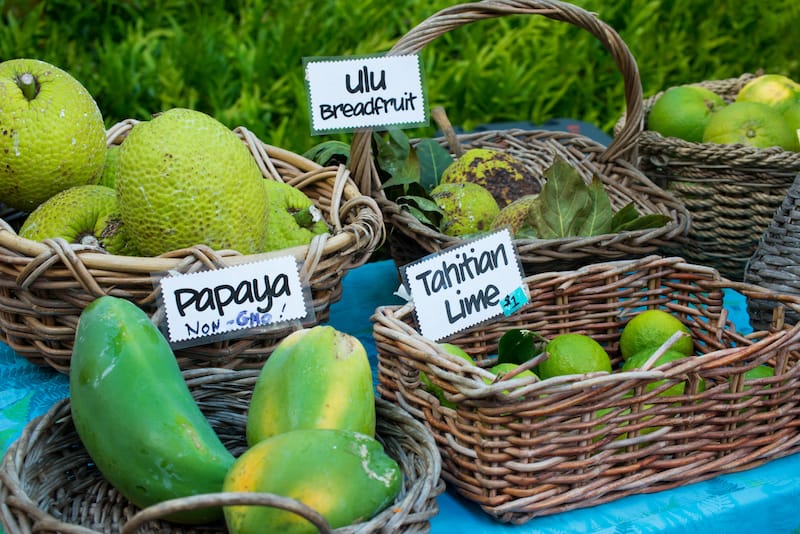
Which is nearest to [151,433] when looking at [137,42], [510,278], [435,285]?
[435,285]

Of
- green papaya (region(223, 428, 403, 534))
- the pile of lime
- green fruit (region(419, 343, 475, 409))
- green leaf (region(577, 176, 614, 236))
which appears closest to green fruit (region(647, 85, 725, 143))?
the pile of lime

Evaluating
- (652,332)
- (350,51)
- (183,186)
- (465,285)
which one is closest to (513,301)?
(465,285)

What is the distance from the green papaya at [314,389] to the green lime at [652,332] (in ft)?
1.46

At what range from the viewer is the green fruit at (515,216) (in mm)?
1354

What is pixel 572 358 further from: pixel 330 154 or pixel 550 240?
pixel 330 154

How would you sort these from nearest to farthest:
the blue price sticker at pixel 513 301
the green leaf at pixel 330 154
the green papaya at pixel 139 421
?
1. the green papaya at pixel 139 421
2. the blue price sticker at pixel 513 301
3. the green leaf at pixel 330 154

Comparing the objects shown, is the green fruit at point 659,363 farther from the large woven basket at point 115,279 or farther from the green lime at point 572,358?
the large woven basket at point 115,279

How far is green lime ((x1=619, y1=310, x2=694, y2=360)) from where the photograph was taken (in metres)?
1.14

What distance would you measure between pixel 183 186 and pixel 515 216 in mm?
548

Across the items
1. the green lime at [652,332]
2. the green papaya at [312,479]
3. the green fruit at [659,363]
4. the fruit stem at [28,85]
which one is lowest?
the green lime at [652,332]

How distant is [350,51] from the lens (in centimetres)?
308

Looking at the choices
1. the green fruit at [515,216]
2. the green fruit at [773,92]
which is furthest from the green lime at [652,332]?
the green fruit at [773,92]

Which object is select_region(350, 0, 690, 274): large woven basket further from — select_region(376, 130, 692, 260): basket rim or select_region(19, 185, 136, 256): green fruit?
select_region(19, 185, 136, 256): green fruit

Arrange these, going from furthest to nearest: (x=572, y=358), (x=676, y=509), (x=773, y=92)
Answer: (x=773, y=92) → (x=572, y=358) → (x=676, y=509)
